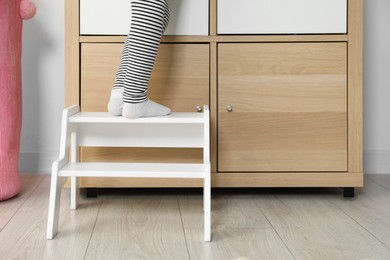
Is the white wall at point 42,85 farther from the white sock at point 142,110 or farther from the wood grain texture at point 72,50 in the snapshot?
the white sock at point 142,110

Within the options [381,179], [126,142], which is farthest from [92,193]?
[381,179]

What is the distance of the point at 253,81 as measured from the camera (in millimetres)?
1736

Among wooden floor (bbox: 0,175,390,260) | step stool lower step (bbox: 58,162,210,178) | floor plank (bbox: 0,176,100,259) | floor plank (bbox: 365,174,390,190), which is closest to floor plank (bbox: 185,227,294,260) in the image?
wooden floor (bbox: 0,175,390,260)

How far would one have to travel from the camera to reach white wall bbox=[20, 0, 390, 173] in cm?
219

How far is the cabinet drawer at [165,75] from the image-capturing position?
1721mm

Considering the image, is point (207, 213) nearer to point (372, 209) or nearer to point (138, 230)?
point (138, 230)

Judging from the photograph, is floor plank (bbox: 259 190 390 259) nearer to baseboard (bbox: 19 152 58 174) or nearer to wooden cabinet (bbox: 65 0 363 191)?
wooden cabinet (bbox: 65 0 363 191)

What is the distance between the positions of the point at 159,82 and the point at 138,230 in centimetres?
49

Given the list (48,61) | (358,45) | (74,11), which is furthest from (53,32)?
(358,45)

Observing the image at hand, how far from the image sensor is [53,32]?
7.18 feet

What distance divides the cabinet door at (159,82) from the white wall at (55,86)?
0.51 m

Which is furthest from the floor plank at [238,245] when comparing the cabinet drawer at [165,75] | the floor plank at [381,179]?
the floor plank at [381,179]

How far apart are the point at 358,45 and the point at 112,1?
2.37ft

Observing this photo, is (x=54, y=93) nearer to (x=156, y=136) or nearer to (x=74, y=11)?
(x=74, y=11)
